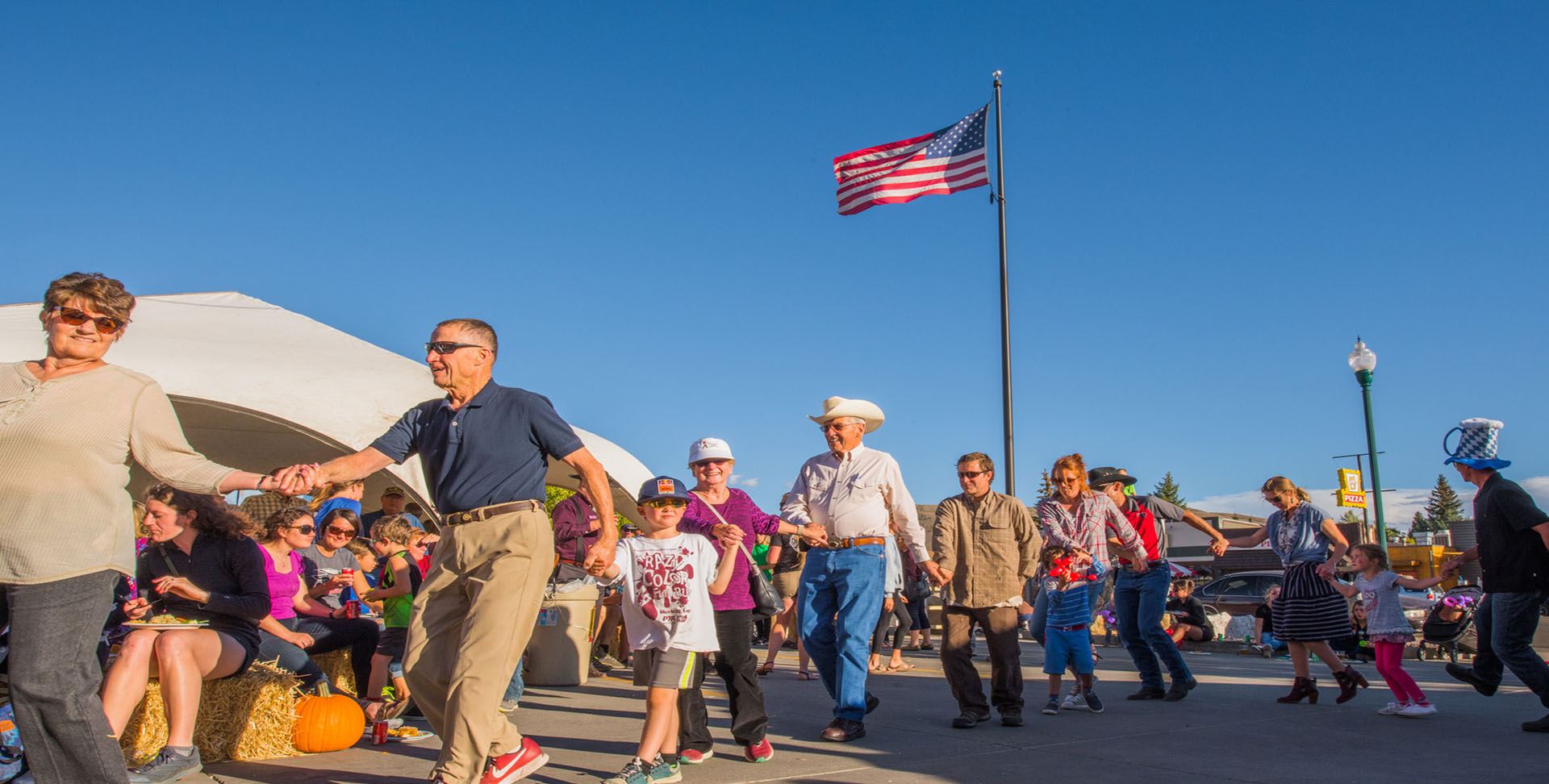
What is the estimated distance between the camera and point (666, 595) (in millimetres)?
5004

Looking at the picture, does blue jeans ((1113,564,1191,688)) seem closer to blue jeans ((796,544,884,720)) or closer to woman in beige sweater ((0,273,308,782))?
blue jeans ((796,544,884,720))

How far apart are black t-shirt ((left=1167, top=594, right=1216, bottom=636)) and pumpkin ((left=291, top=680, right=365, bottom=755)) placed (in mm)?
12144

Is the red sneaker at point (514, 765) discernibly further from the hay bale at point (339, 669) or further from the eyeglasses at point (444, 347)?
the hay bale at point (339, 669)

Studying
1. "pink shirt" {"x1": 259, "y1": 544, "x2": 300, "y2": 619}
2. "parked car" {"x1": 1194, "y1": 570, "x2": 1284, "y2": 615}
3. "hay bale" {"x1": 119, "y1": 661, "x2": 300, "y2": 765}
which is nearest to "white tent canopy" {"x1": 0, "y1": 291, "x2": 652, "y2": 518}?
"pink shirt" {"x1": 259, "y1": 544, "x2": 300, "y2": 619}

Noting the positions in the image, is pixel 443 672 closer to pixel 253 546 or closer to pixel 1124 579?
pixel 253 546

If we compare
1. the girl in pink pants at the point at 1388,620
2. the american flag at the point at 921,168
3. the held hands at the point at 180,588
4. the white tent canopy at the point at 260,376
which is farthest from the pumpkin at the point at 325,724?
the american flag at the point at 921,168

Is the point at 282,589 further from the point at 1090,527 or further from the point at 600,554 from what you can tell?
the point at 1090,527

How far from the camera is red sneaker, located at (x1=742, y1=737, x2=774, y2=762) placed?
537 cm

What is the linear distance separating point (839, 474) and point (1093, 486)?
2.94m

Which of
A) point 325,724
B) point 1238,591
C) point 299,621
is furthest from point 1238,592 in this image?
point 325,724

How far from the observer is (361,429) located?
1652cm

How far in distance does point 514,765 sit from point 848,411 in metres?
2.95

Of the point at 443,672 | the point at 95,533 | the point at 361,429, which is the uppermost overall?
the point at 361,429

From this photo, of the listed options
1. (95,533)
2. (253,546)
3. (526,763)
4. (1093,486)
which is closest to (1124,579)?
(1093,486)
